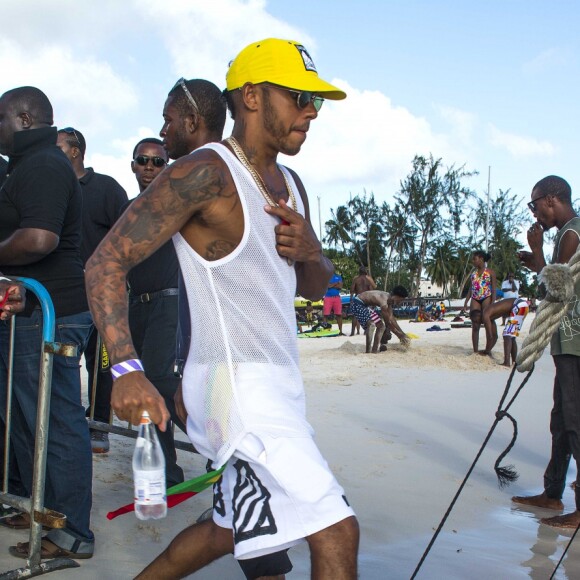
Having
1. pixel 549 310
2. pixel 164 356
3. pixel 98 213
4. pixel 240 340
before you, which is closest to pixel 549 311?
pixel 549 310

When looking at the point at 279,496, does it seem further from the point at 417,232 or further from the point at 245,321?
the point at 417,232

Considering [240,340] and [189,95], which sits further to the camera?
[189,95]

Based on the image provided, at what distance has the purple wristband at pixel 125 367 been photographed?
2115mm

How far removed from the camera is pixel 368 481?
16.5 feet

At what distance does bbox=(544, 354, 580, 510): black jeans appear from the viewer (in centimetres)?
430

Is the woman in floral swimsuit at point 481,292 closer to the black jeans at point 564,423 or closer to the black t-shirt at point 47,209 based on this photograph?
the black jeans at point 564,423

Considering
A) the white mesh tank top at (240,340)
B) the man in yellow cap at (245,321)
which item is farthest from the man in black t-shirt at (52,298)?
the white mesh tank top at (240,340)

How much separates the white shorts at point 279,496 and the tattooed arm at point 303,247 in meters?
0.59

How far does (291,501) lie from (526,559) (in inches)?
88.1

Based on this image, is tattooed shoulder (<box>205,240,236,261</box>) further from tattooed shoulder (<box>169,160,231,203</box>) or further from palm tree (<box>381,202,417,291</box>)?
palm tree (<box>381,202,417,291</box>)

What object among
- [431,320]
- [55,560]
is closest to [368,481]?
[55,560]

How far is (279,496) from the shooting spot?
2.10 m

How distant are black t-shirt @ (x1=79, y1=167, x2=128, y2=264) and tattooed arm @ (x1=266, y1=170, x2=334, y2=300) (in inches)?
114

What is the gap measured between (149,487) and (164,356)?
7.99 ft
